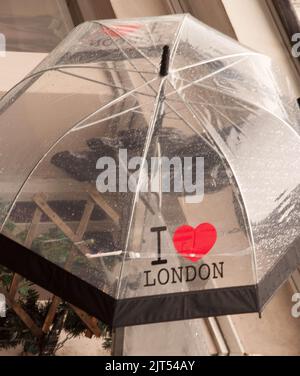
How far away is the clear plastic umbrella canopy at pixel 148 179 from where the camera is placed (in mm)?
2430

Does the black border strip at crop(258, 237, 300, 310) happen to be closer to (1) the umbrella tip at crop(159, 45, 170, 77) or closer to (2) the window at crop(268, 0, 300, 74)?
(1) the umbrella tip at crop(159, 45, 170, 77)

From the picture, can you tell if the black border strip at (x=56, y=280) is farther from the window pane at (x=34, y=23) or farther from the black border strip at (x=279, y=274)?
the window pane at (x=34, y=23)

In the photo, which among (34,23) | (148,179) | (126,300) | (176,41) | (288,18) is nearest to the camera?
(126,300)

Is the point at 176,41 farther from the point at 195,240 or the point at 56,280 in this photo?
the point at 56,280

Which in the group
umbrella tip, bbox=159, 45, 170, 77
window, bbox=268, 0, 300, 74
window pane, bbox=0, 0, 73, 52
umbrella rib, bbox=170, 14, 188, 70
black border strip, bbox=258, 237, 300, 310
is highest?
window pane, bbox=0, 0, 73, 52

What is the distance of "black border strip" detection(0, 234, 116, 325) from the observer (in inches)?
93.0

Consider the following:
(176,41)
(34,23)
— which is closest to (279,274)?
(176,41)

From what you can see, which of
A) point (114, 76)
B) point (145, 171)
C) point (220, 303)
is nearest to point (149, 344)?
point (220, 303)

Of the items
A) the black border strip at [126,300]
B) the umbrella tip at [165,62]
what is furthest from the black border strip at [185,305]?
the umbrella tip at [165,62]

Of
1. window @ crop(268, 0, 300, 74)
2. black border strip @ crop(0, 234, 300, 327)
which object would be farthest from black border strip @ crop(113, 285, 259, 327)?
window @ crop(268, 0, 300, 74)

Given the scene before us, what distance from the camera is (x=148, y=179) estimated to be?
2496 millimetres

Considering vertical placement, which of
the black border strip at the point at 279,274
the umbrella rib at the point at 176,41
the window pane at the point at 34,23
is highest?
the window pane at the point at 34,23

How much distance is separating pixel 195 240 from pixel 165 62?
1.91 ft

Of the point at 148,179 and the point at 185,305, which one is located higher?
the point at 148,179
